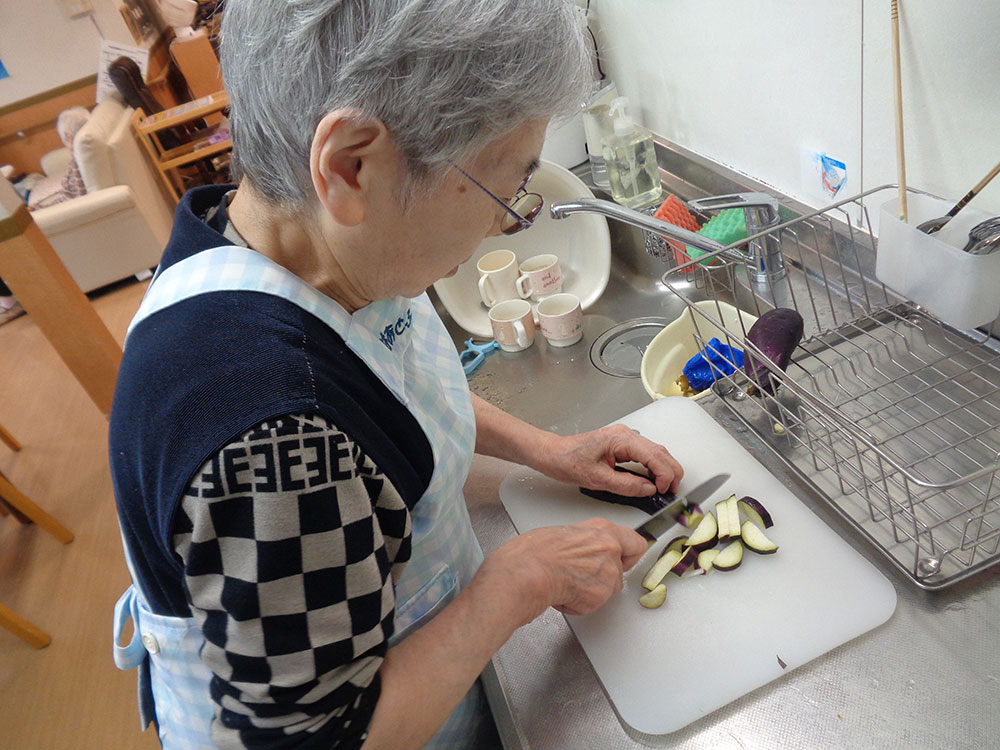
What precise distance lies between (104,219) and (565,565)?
4.57 metres

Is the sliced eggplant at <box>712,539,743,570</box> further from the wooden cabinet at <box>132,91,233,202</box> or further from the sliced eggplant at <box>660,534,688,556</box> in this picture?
the wooden cabinet at <box>132,91,233,202</box>

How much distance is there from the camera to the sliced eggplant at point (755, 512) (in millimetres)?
724

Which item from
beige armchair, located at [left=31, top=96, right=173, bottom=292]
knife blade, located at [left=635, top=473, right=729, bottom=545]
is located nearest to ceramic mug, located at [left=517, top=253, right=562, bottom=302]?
knife blade, located at [left=635, top=473, right=729, bottom=545]

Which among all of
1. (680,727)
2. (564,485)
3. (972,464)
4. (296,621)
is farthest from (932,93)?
(296,621)

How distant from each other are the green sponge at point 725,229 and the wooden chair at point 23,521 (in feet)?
7.32

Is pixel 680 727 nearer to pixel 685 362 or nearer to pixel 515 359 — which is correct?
pixel 685 362

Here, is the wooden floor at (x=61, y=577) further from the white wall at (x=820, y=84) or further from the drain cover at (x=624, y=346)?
the white wall at (x=820, y=84)

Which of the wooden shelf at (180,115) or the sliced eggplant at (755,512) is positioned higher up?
the sliced eggplant at (755,512)

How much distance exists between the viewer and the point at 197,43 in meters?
5.28

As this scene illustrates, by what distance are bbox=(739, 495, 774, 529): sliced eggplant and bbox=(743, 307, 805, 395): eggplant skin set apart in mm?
127

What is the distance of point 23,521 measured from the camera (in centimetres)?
272

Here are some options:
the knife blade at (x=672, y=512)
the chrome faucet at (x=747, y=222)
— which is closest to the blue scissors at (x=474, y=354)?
the chrome faucet at (x=747, y=222)

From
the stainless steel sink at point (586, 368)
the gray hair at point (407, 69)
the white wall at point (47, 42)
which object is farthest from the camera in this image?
the white wall at point (47, 42)

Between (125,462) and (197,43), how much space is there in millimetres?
5765
